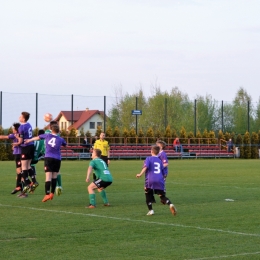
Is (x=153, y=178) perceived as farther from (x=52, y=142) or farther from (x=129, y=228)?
(x=52, y=142)

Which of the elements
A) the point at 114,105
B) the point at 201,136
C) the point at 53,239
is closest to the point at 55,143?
the point at 53,239

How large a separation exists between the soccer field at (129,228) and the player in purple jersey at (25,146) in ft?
2.08

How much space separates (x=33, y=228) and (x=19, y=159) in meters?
6.83

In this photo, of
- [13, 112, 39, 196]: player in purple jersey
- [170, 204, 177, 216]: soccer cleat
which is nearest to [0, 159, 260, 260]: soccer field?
[170, 204, 177, 216]: soccer cleat

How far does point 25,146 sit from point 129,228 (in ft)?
20.7

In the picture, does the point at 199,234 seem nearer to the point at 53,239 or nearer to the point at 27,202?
the point at 53,239

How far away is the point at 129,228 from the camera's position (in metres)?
11.1

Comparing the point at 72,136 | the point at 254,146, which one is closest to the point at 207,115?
the point at 254,146

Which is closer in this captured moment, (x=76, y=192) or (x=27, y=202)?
(x=27, y=202)

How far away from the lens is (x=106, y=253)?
28.8ft

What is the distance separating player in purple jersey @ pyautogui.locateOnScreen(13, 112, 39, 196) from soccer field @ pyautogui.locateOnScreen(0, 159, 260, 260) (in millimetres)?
633

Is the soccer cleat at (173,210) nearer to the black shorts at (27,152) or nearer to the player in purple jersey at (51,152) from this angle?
the player in purple jersey at (51,152)

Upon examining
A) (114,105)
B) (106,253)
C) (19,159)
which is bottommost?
(106,253)

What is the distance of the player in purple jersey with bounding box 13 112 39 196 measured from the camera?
16391 millimetres
